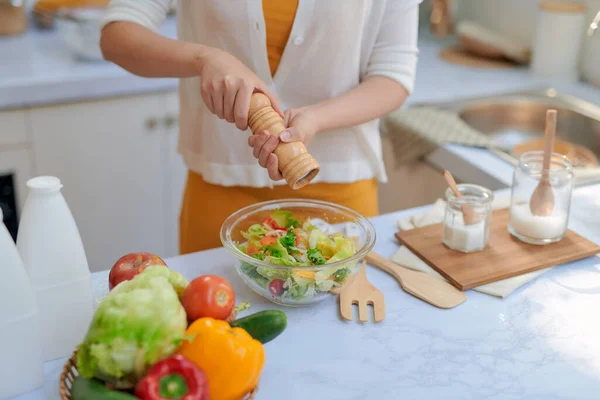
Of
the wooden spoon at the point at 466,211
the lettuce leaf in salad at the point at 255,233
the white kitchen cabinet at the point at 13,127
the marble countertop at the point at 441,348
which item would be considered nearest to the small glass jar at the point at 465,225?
the wooden spoon at the point at 466,211

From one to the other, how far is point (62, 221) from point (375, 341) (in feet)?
1.46

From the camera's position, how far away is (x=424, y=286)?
1123 millimetres

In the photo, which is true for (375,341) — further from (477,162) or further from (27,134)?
(27,134)

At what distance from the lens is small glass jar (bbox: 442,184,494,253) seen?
1.19 metres

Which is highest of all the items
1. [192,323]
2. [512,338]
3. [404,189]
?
[192,323]

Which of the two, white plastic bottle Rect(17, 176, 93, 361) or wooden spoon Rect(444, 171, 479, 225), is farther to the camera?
wooden spoon Rect(444, 171, 479, 225)

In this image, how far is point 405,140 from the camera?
1933 mm

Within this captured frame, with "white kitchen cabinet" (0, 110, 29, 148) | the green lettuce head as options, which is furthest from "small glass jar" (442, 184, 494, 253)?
"white kitchen cabinet" (0, 110, 29, 148)

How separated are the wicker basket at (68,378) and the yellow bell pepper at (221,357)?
0.04 m

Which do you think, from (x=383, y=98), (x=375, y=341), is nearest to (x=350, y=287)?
(x=375, y=341)

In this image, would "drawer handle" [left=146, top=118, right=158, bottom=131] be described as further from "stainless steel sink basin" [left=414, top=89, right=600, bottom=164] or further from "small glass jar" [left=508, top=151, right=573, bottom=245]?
"small glass jar" [left=508, top=151, right=573, bottom=245]

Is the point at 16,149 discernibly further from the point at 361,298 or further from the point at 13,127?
the point at 361,298

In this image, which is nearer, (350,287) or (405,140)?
(350,287)

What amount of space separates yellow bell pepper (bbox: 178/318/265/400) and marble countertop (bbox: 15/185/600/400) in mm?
104
